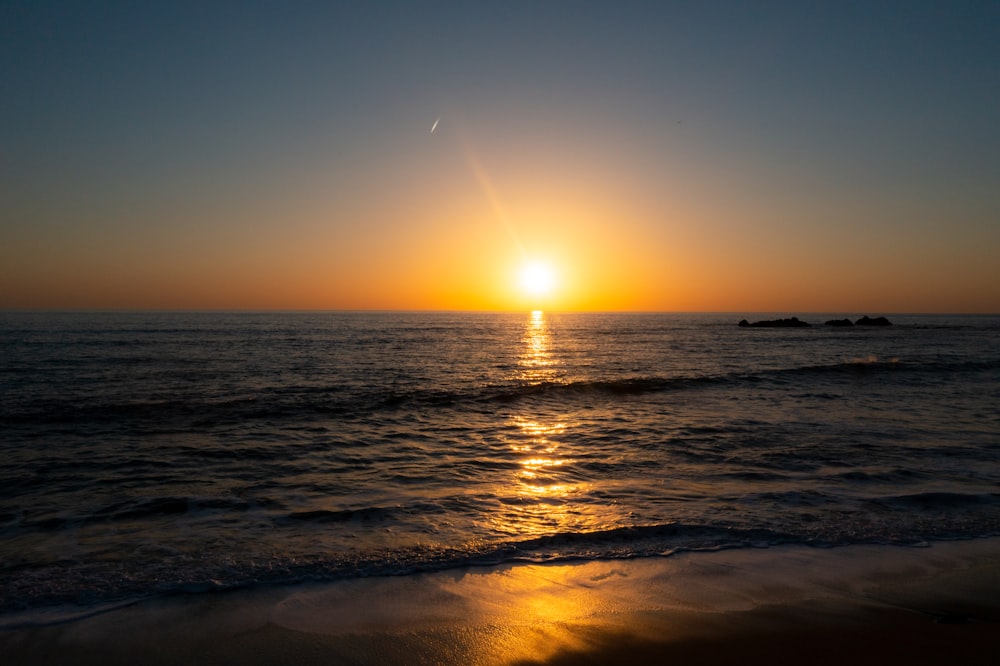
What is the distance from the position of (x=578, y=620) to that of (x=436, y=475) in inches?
245

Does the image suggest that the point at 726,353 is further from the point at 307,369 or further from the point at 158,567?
the point at 158,567

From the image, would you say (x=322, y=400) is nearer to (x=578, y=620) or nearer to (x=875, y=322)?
(x=578, y=620)

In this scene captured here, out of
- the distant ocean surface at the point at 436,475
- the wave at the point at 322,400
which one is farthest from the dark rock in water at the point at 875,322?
the distant ocean surface at the point at 436,475

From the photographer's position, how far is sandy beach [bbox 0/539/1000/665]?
15.6ft

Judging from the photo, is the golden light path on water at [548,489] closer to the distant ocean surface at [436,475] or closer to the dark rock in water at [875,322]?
the distant ocean surface at [436,475]

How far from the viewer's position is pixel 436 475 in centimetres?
1125

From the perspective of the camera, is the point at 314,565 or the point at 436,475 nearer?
the point at 314,565

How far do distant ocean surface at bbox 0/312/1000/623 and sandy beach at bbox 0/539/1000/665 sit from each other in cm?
56

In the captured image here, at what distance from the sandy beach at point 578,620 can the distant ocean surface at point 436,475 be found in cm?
56

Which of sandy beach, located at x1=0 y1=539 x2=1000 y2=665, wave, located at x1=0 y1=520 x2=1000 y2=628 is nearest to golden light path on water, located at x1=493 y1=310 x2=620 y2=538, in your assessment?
wave, located at x1=0 y1=520 x2=1000 y2=628

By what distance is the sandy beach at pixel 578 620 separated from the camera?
4754 millimetres

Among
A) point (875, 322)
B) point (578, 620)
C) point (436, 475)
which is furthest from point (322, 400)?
point (875, 322)

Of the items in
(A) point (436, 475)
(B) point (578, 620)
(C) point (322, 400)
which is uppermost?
(B) point (578, 620)

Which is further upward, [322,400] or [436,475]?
[436,475]
